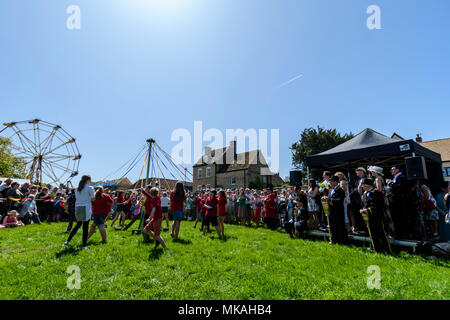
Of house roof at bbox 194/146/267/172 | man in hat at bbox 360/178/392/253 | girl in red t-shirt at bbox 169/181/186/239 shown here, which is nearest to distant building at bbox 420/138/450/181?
house roof at bbox 194/146/267/172

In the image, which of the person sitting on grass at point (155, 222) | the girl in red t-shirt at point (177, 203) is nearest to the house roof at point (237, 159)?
the girl in red t-shirt at point (177, 203)

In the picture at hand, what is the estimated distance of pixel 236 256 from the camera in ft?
17.5

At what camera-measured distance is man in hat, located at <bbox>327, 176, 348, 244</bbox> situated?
658 centimetres

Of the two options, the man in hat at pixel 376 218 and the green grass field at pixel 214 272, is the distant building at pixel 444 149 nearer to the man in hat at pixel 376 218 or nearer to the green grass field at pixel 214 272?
the man in hat at pixel 376 218

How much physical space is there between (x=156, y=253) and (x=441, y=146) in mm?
40892

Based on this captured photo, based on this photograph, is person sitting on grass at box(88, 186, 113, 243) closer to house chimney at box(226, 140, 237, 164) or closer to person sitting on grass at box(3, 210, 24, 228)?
person sitting on grass at box(3, 210, 24, 228)

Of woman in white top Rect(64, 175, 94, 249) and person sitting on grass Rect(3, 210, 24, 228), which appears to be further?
person sitting on grass Rect(3, 210, 24, 228)

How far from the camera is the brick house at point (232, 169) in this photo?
3416cm

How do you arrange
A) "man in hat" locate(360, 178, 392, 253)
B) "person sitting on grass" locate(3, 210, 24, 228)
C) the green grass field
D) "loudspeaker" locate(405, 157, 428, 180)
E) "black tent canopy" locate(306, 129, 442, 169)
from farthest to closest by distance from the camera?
"person sitting on grass" locate(3, 210, 24, 228) → "black tent canopy" locate(306, 129, 442, 169) → "loudspeaker" locate(405, 157, 428, 180) → "man in hat" locate(360, 178, 392, 253) → the green grass field

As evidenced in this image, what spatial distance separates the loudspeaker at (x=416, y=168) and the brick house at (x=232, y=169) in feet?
89.4

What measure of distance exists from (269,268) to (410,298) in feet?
7.46

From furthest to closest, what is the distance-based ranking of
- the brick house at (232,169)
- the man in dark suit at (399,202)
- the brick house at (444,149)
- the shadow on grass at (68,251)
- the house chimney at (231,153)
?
the house chimney at (231,153), the brick house at (232,169), the brick house at (444,149), the man in dark suit at (399,202), the shadow on grass at (68,251)

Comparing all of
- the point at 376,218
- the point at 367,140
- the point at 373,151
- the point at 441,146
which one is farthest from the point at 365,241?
the point at 441,146
